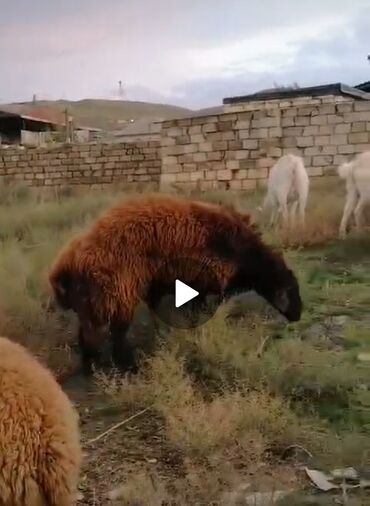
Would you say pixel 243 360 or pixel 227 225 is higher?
pixel 227 225

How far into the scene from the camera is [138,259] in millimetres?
6473

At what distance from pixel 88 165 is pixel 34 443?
19.2 meters

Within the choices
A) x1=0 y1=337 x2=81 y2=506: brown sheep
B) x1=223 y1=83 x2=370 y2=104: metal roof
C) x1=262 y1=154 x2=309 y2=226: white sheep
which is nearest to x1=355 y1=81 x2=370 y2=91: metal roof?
x1=223 y1=83 x2=370 y2=104: metal roof

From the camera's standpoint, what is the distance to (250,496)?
4227 millimetres

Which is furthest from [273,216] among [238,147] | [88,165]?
[88,165]

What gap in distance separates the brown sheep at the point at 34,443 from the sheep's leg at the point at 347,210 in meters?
8.44

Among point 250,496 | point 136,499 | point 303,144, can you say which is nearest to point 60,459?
point 136,499

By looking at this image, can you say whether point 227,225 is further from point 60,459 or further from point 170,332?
point 60,459

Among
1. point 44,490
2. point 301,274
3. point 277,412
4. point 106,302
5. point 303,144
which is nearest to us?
point 44,490

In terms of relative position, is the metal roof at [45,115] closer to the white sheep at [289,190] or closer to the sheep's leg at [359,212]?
the white sheep at [289,190]

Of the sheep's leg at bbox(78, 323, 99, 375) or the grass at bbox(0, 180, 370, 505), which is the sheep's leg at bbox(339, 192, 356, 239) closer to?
the grass at bbox(0, 180, 370, 505)

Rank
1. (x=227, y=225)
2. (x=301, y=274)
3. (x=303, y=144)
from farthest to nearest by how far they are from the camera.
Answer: (x=303, y=144), (x=301, y=274), (x=227, y=225)

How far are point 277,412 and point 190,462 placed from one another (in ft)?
2.40

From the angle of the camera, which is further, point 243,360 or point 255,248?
point 255,248
